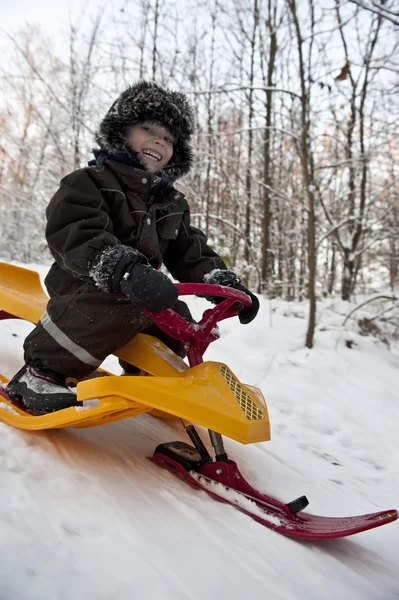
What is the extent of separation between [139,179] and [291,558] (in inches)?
61.4

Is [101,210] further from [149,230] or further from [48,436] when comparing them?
[48,436]

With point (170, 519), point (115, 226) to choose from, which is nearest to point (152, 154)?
point (115, 226)

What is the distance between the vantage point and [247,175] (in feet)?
24.9

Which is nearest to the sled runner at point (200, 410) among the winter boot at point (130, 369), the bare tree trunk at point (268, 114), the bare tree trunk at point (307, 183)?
the winter boot at point (130, 369)

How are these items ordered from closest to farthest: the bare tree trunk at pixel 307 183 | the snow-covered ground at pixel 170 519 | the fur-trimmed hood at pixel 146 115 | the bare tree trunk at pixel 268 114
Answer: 1. the snow-covered ground at pixel 170 519
2. the fur-trimmed hood at pixel 146 115
3. the bare tree trunk at pixel 307 183
4. the bare tree trunk at pixel 268 114

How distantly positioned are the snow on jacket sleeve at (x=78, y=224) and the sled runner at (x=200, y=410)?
36 centimetres

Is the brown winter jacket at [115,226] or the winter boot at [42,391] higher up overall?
the brown winter jacket at [115,226]

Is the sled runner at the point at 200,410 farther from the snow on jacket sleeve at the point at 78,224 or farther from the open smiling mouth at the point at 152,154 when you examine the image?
the open smiling mouth at the point at 152,154

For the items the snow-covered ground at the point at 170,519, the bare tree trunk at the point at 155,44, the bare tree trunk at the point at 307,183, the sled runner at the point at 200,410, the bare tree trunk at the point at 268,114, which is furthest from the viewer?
the bare tree trunk at the point at 155,44

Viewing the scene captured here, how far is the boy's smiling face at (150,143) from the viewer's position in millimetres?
2115

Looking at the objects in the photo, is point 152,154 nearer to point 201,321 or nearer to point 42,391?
point 201,321

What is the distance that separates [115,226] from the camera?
191 cm

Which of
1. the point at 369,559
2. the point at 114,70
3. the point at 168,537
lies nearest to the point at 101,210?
the point at 168,537

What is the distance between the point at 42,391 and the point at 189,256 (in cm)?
97
